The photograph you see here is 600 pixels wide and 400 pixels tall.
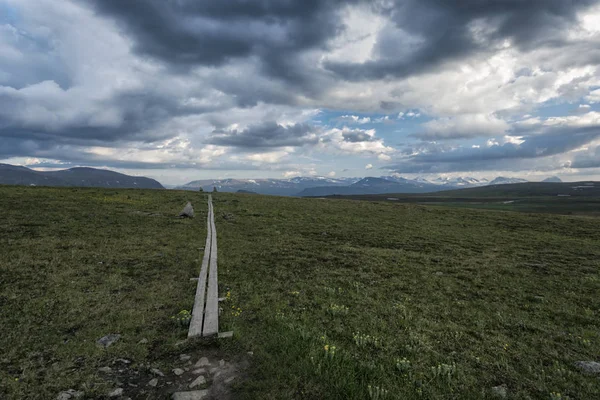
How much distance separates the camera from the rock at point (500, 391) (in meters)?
6.25

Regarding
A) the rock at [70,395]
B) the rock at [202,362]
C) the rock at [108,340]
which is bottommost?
the rock at [202,362]

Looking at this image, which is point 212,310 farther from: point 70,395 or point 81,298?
point 81,298

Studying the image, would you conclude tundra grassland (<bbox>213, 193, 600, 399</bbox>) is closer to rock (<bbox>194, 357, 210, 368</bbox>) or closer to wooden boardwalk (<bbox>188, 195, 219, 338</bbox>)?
wooden boardwalk (<bbox>188, 195, 219, 338</bbox>)

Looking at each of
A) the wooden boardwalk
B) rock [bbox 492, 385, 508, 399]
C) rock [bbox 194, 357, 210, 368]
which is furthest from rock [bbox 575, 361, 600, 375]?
the wooden boardwalk

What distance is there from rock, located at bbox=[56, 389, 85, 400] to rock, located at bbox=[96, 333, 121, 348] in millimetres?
1811

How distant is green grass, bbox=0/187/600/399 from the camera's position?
652 centimetres

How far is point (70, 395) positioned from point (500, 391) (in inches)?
361

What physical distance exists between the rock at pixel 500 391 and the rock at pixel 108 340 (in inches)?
375

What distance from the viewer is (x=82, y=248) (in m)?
15.6

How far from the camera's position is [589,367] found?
7430mm

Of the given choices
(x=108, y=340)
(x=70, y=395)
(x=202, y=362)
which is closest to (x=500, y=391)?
(x=202, y=362)

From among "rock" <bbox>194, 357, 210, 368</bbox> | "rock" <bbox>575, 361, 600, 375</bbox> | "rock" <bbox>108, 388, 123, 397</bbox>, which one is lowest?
"rock" <bbox>575, 361, 600, 375</bbox>

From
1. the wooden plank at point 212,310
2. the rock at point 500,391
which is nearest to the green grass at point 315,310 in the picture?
the rock at point 500,391

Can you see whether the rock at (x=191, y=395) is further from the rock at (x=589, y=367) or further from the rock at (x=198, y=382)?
the rock at (x=589, y=367)
